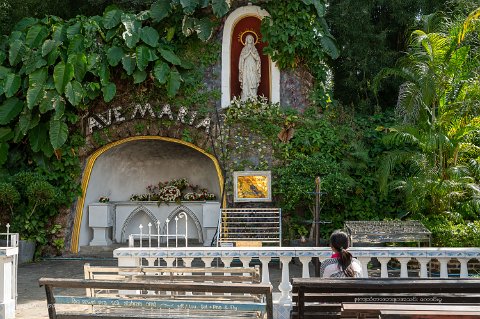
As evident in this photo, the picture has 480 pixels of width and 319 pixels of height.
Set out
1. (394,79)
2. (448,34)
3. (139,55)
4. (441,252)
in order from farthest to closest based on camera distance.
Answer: (394,79) → (139,55) → (448,34) → (441,252)

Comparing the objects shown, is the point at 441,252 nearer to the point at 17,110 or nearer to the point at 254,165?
the point at 254,165

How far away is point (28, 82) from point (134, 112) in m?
2.47

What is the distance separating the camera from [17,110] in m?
14.3

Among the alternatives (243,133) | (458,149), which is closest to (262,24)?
(243,133)

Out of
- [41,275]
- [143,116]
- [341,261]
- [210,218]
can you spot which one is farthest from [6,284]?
[143,116]

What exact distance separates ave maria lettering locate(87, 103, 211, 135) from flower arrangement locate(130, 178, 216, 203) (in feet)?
6.44

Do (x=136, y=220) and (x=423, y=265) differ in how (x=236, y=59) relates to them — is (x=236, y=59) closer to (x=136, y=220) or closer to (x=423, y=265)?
(x=136, y=220)

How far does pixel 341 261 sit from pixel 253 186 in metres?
8.92

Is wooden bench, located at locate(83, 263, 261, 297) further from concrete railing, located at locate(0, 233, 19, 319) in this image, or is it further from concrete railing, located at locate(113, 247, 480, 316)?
concrete railing, located at locate(0, 233, 19, 319)

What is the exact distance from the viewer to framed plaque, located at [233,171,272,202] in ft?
46.8

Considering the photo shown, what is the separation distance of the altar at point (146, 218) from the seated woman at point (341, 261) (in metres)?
9.31

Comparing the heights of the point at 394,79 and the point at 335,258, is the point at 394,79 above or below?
above

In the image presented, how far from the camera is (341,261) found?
542cm

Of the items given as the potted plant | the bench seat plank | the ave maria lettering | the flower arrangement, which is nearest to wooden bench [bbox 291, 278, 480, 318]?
the bench seat plank
